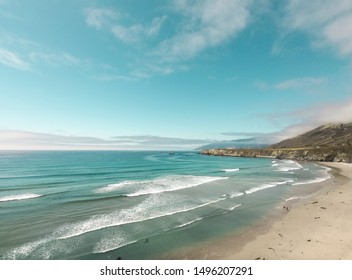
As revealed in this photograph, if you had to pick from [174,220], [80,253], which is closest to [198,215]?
[174,220]

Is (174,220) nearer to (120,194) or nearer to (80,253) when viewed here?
(80,253)

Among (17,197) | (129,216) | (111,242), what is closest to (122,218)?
(129,216)

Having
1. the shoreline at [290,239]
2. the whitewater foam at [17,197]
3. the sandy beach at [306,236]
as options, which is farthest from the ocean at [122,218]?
the sandy beach at [306,236]

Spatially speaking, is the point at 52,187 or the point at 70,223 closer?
the point at 70,223

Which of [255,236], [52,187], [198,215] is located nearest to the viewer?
[255,236]

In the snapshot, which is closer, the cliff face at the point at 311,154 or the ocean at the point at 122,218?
the ocean at the point at 122,218

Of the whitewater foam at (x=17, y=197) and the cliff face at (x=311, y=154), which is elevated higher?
the cliff face at (x=311, y=154)

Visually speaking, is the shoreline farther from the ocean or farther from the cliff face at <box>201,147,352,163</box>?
the cliff face at <box>201,147,352,163</box>

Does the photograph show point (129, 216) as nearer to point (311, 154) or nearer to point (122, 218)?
point (122, 218)

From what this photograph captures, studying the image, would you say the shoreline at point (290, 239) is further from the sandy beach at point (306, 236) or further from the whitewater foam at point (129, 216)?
the whitewater foam at point (129, 216)
